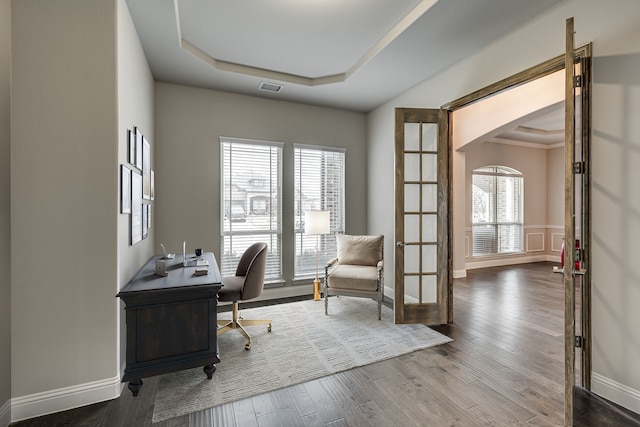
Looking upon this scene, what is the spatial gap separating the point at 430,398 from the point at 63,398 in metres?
2.46

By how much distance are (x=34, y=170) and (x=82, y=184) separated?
259mm

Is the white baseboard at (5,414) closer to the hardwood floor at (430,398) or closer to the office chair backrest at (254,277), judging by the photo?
the hardwood floor at (430,398)

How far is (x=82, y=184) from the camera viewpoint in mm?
2004

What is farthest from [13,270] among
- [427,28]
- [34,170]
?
[427,28]

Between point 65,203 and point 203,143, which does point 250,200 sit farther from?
point 65,203

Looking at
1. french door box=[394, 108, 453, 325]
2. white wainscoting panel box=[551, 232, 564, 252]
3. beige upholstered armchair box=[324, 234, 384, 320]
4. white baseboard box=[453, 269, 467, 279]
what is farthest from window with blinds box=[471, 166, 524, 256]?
french door box=[394, 108, 453, 325]

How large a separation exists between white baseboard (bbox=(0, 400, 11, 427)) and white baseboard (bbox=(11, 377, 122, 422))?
22mm

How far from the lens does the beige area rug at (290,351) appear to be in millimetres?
2172

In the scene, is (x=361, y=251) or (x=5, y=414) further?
(x=361, y=251)

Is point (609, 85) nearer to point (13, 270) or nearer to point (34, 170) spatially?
point (34, 170)

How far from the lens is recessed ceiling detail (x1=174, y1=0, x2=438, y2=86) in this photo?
2.53m

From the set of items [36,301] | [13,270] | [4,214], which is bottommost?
[36,301]

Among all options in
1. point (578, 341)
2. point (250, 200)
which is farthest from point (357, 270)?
point (578, 341)

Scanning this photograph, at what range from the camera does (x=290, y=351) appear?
278 cm
